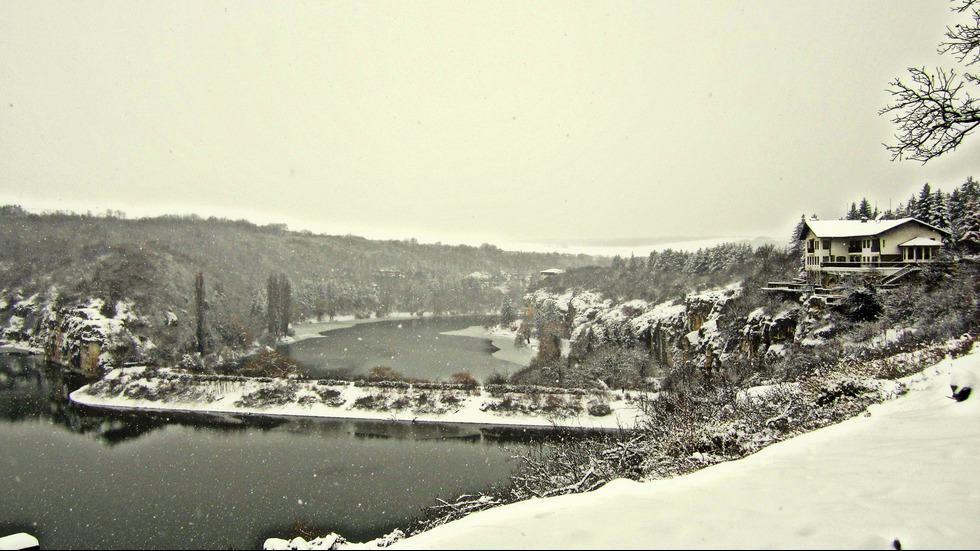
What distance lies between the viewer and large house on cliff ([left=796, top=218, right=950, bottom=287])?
23.2 meters

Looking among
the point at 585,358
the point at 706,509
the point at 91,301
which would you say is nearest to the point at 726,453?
the point at 706,509

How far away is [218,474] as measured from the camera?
20.7m

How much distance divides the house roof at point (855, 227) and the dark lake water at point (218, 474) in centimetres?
2344

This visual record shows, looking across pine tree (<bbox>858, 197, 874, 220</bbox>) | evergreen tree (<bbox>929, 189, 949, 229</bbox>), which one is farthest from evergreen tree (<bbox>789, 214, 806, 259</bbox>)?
evergreen tree (<bbox>929, 189, 949, 229</bbox>)

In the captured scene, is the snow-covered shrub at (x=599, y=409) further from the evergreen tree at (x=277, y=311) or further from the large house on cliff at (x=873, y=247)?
the evergreen tree at (x=277, y=311)

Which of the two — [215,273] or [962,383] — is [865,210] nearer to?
[962,383]

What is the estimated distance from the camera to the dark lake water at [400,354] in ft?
140

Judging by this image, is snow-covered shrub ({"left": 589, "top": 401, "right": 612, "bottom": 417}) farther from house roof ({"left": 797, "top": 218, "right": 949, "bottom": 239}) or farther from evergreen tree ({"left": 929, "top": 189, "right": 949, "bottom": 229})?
evergreen tree ({"left": 929, "top": 189, "right": 949, "bottom": 229})

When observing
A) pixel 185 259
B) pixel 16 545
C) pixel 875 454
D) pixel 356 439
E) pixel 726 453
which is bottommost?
pixel 356 439

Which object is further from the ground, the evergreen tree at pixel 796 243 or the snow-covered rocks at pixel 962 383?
the evergreen tree at pixel 796 243

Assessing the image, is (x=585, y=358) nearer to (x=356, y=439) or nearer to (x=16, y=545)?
(x=356, y=439)

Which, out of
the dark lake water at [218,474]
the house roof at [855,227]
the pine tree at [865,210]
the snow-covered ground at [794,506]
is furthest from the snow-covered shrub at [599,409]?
the pine tree at [865,210]

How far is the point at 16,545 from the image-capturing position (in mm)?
7371

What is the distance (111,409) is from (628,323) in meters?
48.5
